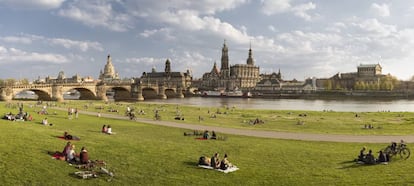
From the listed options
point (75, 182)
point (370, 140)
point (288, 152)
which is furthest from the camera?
point (370, 140)

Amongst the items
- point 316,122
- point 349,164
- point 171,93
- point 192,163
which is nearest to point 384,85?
point 171,93

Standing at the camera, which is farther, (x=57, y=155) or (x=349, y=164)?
(x=349, y=164)

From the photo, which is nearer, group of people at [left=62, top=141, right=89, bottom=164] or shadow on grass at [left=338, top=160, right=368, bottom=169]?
group of people at [left=62, top=141, right=89, bottom=164]

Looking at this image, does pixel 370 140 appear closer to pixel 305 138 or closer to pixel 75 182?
pixel 305 138

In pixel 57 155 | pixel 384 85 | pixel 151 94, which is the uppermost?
pixel 384 85

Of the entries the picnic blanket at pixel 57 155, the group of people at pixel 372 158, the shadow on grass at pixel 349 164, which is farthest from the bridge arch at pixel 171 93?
the group of people at pixel 372 158

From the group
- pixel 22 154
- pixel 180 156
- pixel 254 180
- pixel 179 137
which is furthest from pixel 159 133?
pixel 254 180

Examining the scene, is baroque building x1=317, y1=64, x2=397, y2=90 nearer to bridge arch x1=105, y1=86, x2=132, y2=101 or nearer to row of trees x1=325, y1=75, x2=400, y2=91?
row of trees x1=325, y1=75, x2=400, y2=91

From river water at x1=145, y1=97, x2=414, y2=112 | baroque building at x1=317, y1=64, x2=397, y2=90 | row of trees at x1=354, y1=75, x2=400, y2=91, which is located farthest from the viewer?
baroque building at x1=317, y1=64, x2=397, y2=90

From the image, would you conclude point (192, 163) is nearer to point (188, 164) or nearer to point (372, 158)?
point (188, 164)

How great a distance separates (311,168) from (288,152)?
126 inches

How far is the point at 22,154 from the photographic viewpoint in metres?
14.1

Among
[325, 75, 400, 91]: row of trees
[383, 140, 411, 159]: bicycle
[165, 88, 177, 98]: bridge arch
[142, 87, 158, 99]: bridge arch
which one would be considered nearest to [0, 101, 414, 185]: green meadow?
[383, 140, 411, 159]: bicycle

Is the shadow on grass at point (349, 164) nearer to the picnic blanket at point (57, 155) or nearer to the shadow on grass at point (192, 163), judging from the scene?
the shadow on grass at point (192, 163)
